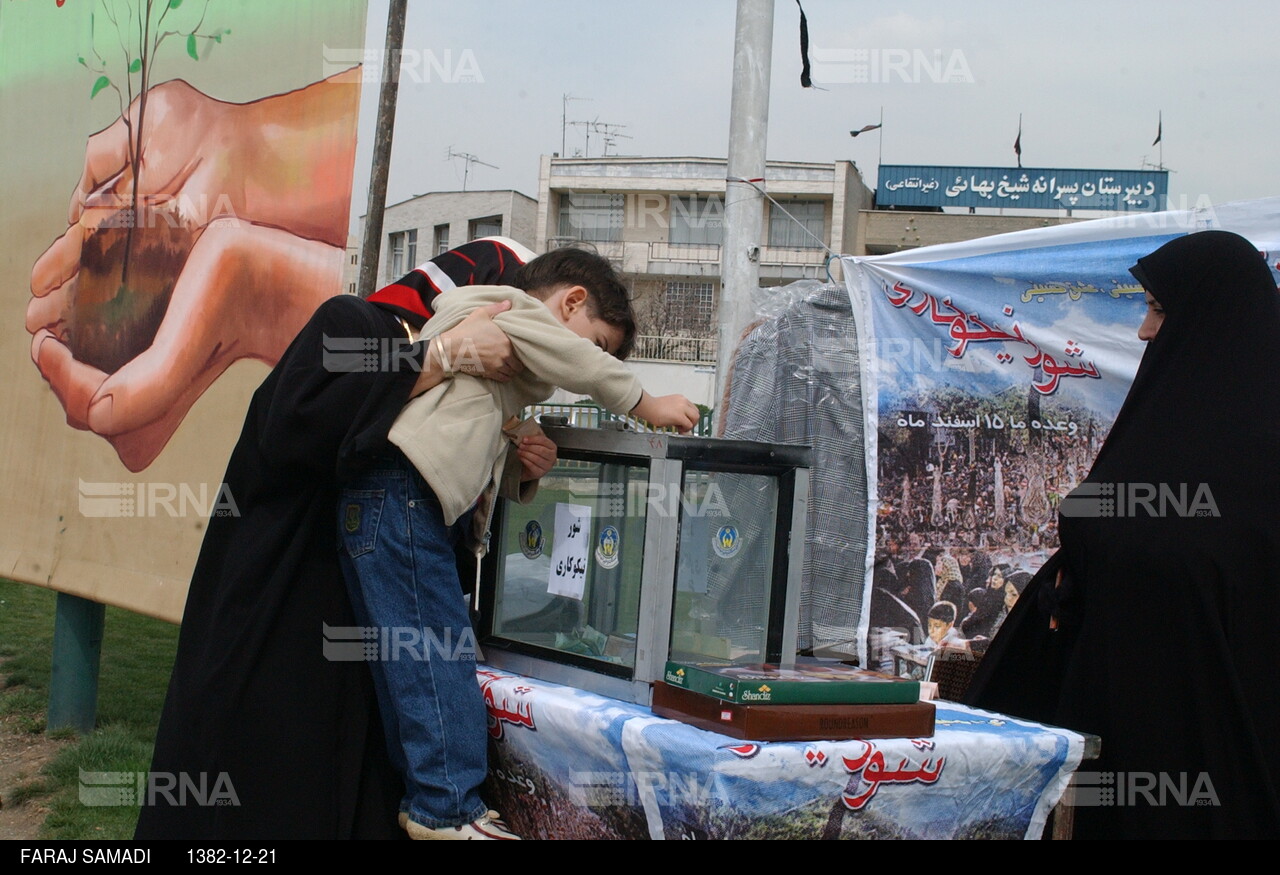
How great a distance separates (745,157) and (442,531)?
3499 mm

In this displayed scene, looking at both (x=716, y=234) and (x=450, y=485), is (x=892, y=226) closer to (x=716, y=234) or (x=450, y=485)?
(x=716, y=234)

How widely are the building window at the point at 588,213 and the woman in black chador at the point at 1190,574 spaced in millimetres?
43061

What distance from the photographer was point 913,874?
6.18 feet

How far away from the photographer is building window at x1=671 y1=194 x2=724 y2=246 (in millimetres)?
43562

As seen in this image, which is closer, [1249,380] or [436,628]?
[436,628]

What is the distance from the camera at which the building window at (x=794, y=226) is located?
1753 inches

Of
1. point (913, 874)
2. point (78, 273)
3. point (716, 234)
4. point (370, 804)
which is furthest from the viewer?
point (716, 234)

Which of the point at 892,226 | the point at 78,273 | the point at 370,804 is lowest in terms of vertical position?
the point at 370,804

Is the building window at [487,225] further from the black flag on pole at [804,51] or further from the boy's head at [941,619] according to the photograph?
the boy's head at [941,619]

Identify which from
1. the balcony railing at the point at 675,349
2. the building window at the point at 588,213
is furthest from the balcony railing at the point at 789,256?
the balcony railing at the point at 675,349

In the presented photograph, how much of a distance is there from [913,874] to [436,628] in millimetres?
941

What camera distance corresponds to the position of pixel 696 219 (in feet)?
145

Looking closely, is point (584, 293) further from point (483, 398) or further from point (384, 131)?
point (384, 131)

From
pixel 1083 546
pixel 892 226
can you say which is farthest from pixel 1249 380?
pixel 892 226
